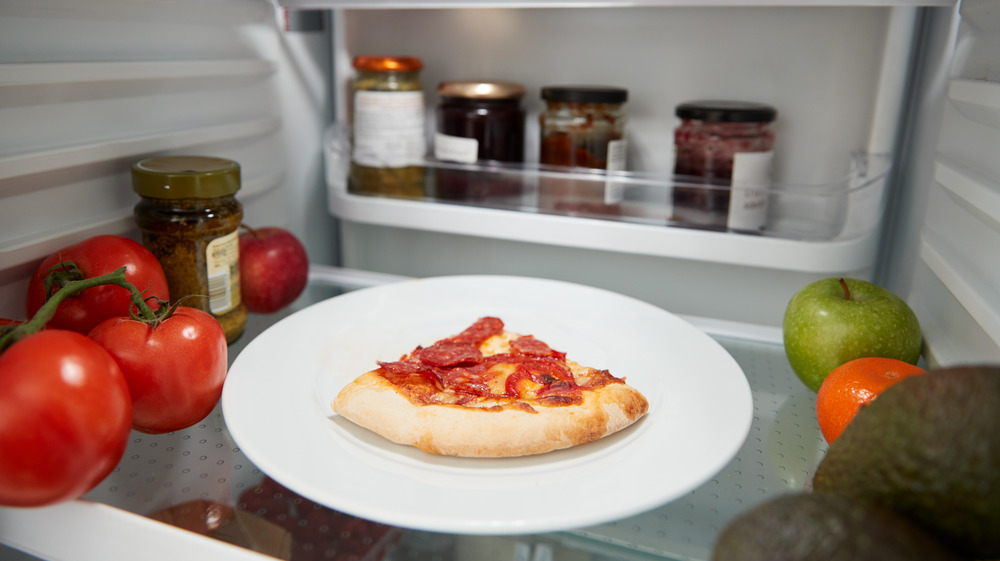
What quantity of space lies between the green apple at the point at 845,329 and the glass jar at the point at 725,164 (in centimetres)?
20

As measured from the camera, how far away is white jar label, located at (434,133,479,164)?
3.79ft

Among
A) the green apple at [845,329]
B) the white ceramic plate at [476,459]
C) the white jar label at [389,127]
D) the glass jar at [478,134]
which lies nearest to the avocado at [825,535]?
the white ceramic plate at [476,459]

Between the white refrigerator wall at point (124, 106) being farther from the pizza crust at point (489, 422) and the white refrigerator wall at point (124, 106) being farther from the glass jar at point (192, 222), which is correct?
the pizza crust at point (489, 422)

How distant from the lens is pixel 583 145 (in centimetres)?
111

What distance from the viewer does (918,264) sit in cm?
96

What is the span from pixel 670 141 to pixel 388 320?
0.56 meters

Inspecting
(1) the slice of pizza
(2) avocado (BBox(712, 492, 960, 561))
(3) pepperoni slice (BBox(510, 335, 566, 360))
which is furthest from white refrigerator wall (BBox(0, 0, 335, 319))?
(2) avocado (BBox(712, 492, 960, 561))

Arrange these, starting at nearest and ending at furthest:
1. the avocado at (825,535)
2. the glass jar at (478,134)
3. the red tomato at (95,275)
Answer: the avocado at (825,535)
the red tomato at (95,275)
the glass jar at (478,134)

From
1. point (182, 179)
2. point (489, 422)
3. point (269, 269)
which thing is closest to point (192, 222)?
point (182, 179)

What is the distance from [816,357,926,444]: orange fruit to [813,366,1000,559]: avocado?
0.58 ft

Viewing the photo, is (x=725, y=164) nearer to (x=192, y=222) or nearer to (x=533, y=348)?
(x=533, y=348)

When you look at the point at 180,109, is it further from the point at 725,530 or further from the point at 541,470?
the point at 725,530

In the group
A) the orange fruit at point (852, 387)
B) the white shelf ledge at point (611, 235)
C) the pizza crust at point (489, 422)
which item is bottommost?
the pizza crust at point (489, 422)

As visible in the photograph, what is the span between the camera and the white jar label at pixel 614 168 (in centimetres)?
109
